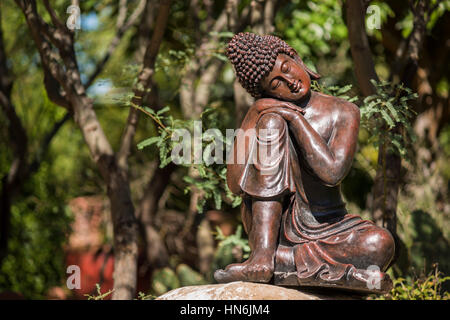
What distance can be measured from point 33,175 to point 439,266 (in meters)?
5.11

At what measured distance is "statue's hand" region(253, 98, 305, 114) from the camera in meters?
3.77

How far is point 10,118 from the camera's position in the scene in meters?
7.31

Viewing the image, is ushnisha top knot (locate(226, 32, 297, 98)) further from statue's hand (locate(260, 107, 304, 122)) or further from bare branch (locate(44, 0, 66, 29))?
bare branch (locate(44, 0, 66, 29))

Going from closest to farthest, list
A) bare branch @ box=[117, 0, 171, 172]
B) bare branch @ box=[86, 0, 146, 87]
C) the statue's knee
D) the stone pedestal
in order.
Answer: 1. the stone pedestal
2. the statue's knee
3. bare branch @ box=[117, 0, 171, 172]
4. bare branch @ box=[86, 0, 146, 87]

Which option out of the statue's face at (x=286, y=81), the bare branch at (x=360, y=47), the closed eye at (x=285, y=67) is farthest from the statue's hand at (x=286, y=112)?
the bare branch at (x=360, y=47)

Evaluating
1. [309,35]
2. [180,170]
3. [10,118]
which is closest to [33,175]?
[10,118]

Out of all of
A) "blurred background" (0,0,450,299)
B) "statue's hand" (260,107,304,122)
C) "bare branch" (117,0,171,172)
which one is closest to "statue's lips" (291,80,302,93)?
"statue's hand" (260,107,304,122)

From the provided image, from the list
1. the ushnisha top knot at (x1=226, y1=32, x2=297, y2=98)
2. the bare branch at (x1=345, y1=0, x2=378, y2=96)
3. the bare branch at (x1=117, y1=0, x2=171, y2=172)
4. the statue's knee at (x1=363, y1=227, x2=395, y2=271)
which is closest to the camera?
the statue's knee at (x1=363, y1=227, x2=395, y2=271)

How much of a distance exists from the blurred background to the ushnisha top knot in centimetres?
92

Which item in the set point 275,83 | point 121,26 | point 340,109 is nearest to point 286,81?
point 275,83

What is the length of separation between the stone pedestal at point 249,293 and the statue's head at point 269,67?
3.67 ft

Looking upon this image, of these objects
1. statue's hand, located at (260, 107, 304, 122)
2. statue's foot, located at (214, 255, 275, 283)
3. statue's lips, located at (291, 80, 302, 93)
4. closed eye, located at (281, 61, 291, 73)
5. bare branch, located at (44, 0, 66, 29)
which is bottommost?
statue's foot, located at (214, 255, 275, 283)

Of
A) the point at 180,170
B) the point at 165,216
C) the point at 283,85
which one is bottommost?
the point at 165,216
